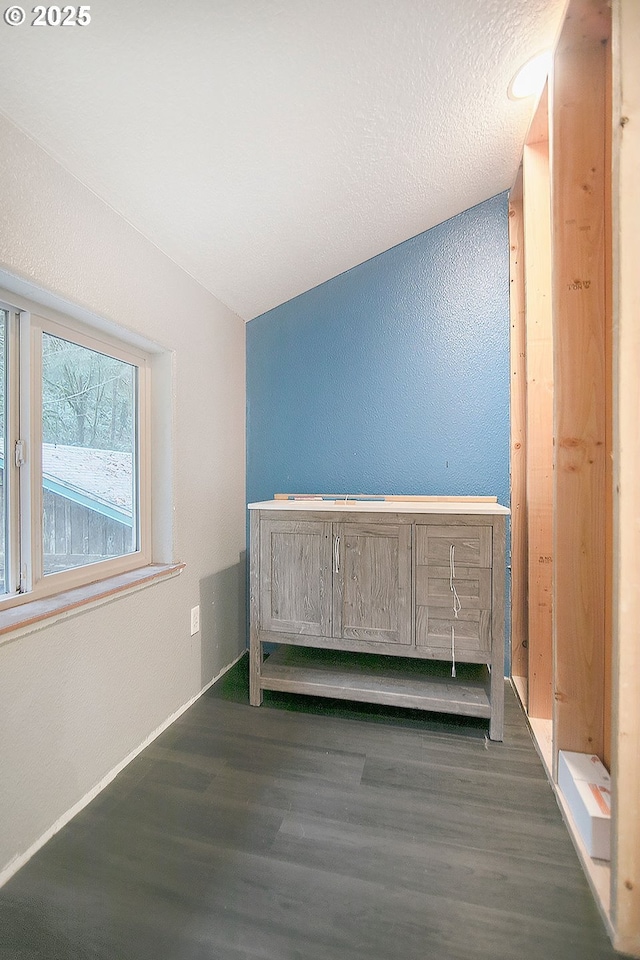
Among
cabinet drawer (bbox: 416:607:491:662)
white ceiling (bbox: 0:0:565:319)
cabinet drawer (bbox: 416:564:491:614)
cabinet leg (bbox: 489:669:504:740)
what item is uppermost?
white ceiling (bbox: 0:0:565:319)

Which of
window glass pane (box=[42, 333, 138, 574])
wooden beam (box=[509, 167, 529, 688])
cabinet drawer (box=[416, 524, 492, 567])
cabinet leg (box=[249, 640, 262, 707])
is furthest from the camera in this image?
wooden beam (box=[509, 167, 529, 688])

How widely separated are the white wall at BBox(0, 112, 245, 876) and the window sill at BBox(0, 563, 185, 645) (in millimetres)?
36

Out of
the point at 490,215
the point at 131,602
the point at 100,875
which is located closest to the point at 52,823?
the point at 100,875

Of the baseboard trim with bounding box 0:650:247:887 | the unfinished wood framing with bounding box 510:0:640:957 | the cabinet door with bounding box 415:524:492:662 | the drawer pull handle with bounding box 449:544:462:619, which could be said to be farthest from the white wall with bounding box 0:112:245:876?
the unfinished wood framing with bounding box 510:0:640:957

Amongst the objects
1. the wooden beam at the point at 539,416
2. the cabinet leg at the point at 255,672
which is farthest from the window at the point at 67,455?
the wooden beam at the point at 539,416

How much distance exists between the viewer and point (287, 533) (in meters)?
1.93

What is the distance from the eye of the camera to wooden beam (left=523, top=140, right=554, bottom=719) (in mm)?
1838

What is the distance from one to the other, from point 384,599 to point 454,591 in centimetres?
28

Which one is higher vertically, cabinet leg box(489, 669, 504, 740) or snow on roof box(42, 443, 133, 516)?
snow on roof box(42, 443, 133, 516)

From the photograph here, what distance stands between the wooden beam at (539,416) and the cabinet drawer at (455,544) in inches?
13.8

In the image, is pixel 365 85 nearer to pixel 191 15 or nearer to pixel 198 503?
pixel 191 15

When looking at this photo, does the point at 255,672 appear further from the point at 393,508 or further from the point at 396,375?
the point at 396,375

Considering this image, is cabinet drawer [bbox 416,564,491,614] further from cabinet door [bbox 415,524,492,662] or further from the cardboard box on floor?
the cardboard box on floor

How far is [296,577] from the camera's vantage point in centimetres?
192
